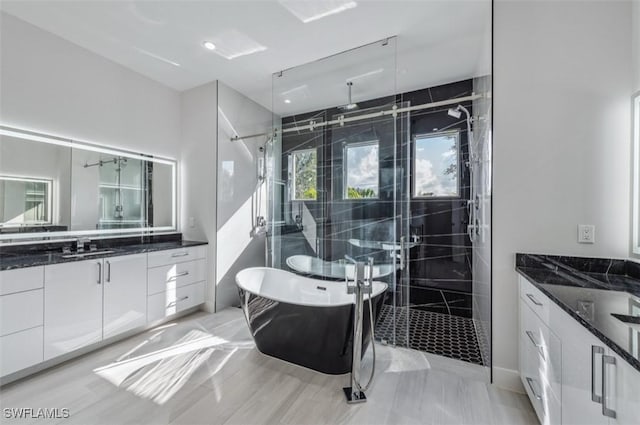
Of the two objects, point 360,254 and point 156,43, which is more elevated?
point 156,43

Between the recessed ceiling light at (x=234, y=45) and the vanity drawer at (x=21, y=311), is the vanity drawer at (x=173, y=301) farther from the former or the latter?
the recessed ceiling light at (x=234, y=45)

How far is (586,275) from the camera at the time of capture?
1.54 m

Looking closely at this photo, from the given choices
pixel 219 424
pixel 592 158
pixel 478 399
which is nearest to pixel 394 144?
pixel 592 158

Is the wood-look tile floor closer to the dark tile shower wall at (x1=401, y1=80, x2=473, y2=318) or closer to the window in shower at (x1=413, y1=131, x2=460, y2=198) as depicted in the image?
the dark tile shower wall at (x1=401, y1=80, x2=473, y2=318)

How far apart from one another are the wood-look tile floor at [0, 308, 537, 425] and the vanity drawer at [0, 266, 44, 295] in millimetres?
702

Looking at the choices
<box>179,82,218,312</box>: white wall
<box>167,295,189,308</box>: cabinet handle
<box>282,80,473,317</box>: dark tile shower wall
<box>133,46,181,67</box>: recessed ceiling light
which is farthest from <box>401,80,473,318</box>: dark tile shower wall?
<box>167,295,189,308</box>: cabinet handle

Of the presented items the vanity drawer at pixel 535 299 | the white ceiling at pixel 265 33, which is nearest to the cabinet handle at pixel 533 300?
the vanity drawer at pixel 535 299

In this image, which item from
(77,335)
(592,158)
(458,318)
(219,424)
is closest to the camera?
(219,424)

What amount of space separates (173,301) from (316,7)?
3.24 m

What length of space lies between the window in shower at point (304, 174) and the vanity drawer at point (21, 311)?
2.32 metres

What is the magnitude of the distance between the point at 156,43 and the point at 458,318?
14.5 ft

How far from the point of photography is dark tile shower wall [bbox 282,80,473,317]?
2.54 meters

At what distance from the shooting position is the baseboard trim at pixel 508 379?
1.82 m

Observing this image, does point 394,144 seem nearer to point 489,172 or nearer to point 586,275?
point 489,172
